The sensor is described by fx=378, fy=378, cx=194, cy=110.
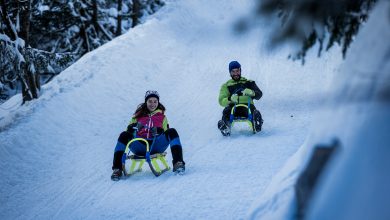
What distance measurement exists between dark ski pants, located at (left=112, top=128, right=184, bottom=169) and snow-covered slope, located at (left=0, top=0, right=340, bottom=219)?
260mm

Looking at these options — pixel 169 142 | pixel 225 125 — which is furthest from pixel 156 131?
pixel 225 125

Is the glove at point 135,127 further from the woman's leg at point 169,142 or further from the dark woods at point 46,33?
the dark woods at point 46,33

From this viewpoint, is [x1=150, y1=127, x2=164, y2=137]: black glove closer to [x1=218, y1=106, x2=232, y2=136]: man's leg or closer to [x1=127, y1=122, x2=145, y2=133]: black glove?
[x1=127, y1=122, x2=145, y2=133]: black glove

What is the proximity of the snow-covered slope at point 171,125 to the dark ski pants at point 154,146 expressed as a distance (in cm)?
26

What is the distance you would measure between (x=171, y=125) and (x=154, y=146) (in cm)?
240

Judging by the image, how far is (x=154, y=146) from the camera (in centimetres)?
478

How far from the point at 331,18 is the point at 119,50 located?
349 inches

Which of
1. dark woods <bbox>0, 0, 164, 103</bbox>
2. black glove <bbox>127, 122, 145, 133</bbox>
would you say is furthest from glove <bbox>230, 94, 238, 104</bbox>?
dark woods <bbox>0, 0, 164, 103</bbox>

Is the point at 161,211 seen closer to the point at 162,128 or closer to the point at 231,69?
the point at 162,128

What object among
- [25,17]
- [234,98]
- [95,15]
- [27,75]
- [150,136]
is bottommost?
[150,136]

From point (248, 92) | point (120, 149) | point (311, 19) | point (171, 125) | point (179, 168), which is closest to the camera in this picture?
point (311, 19)

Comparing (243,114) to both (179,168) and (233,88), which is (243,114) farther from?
(179,168)

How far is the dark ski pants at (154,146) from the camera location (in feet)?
15.2

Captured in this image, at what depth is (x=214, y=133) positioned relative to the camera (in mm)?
6289
